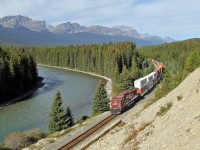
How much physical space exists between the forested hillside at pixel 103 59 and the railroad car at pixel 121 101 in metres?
33.5

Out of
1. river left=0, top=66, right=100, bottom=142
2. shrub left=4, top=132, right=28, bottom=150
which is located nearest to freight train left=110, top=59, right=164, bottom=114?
river left=0, top=66, right=100, bottom=142

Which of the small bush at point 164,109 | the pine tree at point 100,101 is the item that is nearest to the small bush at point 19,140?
the pine tree at point 100,101

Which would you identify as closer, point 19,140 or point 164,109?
point 164,109

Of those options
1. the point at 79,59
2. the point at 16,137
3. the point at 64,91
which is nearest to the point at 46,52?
the point at 79,59

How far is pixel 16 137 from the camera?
36.3m

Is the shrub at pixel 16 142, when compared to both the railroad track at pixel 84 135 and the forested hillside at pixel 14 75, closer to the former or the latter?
the railroad track at pixel 84 135

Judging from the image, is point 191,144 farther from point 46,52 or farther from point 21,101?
point 46,52

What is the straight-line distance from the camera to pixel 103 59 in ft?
460

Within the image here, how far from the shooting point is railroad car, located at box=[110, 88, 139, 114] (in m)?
45.0

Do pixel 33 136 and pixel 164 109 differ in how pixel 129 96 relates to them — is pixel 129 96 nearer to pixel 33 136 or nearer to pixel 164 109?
pixel 33 136

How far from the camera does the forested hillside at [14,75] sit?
85444mm

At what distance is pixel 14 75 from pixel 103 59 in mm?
55064

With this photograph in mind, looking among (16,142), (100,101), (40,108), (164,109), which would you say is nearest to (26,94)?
(40,108)

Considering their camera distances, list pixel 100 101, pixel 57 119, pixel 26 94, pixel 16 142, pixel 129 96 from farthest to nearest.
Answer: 1. pixel 26 94
2. pixel 129 96
3. pixel 100 101
4. pixel 57 119
5. pixel 16 142
